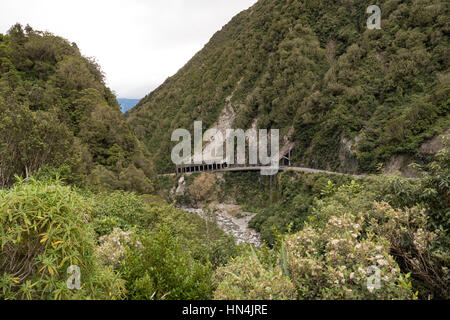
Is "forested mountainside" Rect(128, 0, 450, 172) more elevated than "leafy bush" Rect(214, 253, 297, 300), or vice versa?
"forested mountainside" Rect(128, 0, 450, 172)

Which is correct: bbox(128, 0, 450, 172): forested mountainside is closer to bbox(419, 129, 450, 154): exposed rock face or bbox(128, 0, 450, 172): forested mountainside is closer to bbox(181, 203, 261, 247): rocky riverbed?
bbox(419, 129, 450, 154): exposed rock face

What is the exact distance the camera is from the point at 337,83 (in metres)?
44.1

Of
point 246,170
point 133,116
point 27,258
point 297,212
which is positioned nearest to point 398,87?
point 297,212

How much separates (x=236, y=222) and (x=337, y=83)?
104 feet

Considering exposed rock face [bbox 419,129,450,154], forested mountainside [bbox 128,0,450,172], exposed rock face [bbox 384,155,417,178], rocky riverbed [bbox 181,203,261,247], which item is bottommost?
rocky riverbed [bbox 181,203,261,247]

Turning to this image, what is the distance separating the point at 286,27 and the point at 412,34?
114ft

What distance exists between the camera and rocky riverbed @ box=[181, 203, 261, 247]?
36.5m

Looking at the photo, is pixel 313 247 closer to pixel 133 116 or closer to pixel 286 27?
pixel 286 27

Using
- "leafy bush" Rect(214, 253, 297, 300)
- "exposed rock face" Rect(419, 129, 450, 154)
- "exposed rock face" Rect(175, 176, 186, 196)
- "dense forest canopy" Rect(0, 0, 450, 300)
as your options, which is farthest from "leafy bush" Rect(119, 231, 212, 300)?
"exposed rock face" Rect(175, 176, 186, 196)

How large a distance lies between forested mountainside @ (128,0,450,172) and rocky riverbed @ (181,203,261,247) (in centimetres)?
1632

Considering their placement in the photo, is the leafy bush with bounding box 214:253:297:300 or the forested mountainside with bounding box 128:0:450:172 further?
the forested mountainside with bounding box 128:0:450:172

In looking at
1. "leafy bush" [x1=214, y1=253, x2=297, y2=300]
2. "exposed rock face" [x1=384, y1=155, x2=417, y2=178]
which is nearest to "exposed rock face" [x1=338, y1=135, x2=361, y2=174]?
"exposed rock face" [x1=384, y1=155, x2=417, y2=178]

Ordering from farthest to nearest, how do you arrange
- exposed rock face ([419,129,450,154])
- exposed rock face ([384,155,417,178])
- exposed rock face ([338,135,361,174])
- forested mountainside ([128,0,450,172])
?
1. exposed rock face ([338,135,361,174])
2. forested mountainside ([128,0,450,172])
3. exposed rock face ([384,155,417,178])
4. exposed rock face ([419,129,450,154])

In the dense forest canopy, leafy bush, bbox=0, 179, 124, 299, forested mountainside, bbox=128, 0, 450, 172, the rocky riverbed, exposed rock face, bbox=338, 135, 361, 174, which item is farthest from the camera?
the rocky riverbed
